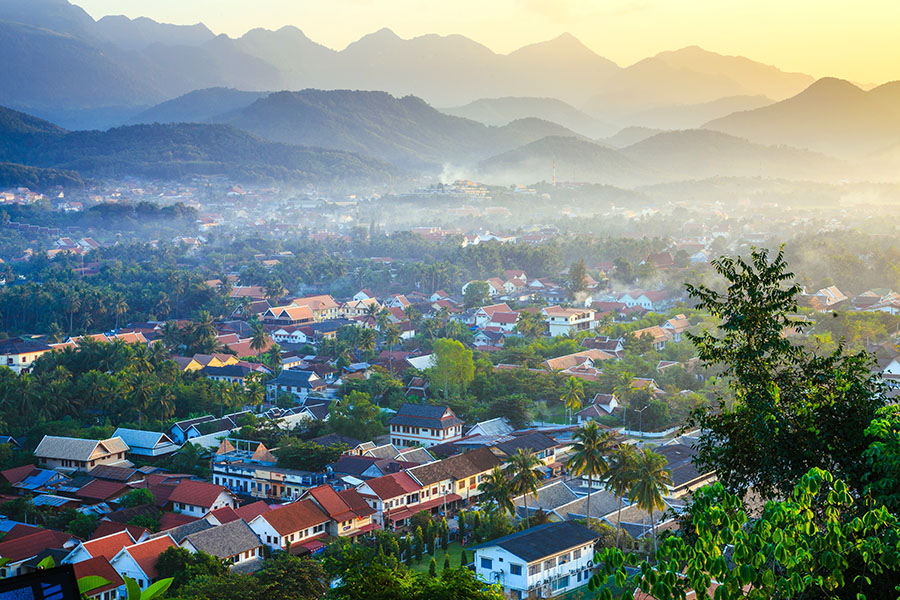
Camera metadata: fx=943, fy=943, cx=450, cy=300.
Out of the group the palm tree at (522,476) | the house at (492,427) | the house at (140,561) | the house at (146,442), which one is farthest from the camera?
the house at (492,427)

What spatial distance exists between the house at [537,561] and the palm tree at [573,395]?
9778mm

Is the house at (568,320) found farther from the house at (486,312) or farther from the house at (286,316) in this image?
the house at (286,316)

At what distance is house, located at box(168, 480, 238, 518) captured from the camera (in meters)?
20.4

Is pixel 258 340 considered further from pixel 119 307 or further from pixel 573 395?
pixel 573 395

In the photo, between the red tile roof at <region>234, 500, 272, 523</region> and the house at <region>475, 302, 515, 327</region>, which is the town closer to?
the red tile roof at <region>234, 500, 272, 523</region>

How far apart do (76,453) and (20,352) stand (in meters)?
15.0

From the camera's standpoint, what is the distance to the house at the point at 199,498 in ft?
66.9

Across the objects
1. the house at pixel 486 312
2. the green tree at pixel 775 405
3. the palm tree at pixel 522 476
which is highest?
the green tree at pixel 775 405

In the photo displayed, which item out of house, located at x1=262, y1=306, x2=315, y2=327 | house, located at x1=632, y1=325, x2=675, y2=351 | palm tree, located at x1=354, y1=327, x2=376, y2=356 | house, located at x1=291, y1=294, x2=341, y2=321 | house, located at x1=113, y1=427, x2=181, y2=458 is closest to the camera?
house, located at x1=113, y1=427, x2=181, y2=458

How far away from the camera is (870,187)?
14788 centimetres

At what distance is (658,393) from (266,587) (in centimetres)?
1809

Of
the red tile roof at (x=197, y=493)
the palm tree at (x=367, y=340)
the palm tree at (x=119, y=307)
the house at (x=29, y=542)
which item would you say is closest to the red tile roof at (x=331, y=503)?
the red tile roof at (x=197, y=493)

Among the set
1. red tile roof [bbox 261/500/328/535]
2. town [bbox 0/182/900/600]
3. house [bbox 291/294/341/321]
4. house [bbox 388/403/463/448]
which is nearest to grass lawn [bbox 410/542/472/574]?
town [bbox 0/182/900/600]

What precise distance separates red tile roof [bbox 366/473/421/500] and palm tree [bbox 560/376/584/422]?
25.3 feet
